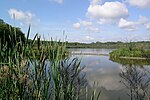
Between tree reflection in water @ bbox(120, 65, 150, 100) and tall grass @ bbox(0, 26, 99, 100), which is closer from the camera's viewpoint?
tall grass @ bbox(0, 26, 99, 100)

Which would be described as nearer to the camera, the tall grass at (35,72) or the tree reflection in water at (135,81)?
the tall grass at (35,72)

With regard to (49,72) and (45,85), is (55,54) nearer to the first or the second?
(49,72)

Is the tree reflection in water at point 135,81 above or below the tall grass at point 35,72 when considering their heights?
below

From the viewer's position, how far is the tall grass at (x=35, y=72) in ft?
6.86

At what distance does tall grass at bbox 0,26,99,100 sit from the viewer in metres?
2.09

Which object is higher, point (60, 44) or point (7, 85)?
point (60, 44)

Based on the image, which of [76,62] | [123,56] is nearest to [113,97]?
[76,62]

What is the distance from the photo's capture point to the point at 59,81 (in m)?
2.32

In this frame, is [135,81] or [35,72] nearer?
[35,72]

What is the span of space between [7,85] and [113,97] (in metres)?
10.6

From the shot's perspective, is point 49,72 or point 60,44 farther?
point 60,44

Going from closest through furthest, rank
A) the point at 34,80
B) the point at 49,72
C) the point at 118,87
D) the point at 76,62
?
the point at 34,80, the point at 49,72, the point at 76,62, the point at 118,87

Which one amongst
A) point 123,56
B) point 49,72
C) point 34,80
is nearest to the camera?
point 34,80

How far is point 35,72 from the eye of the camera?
2072 mm
